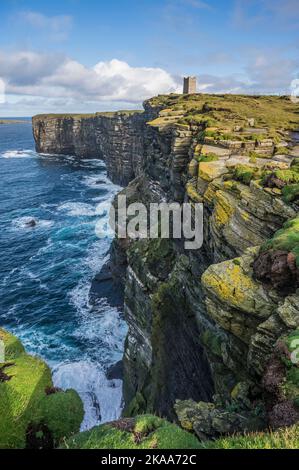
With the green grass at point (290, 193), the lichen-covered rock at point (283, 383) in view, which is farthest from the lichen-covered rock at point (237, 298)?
the green grass at point (290, 193)

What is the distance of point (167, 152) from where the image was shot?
45.6 metres

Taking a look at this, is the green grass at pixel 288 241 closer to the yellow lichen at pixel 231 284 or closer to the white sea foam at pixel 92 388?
the yellow lichen at pixel 231 284

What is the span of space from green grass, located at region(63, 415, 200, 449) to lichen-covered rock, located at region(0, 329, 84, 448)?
275 cm

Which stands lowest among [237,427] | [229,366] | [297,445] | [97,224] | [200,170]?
[97,224]

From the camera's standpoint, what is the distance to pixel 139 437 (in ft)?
36.6

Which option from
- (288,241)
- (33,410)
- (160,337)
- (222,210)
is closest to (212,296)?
(288,241)

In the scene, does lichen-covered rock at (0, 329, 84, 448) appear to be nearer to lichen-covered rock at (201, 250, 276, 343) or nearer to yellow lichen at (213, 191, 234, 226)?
lichen-covered rock at (201, 250, 276, 343)

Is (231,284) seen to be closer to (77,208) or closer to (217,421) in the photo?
(217,421)

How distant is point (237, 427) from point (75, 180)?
401ft

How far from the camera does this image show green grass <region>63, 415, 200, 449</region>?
34.9 ft

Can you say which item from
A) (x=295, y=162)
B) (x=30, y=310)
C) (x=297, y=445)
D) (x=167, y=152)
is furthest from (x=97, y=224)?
(x=297, y=445)

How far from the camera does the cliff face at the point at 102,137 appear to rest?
10931 cm

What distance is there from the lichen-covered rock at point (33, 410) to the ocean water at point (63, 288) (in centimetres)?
2236

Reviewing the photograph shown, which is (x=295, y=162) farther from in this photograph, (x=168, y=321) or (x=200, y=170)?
(x=168, y=321)
